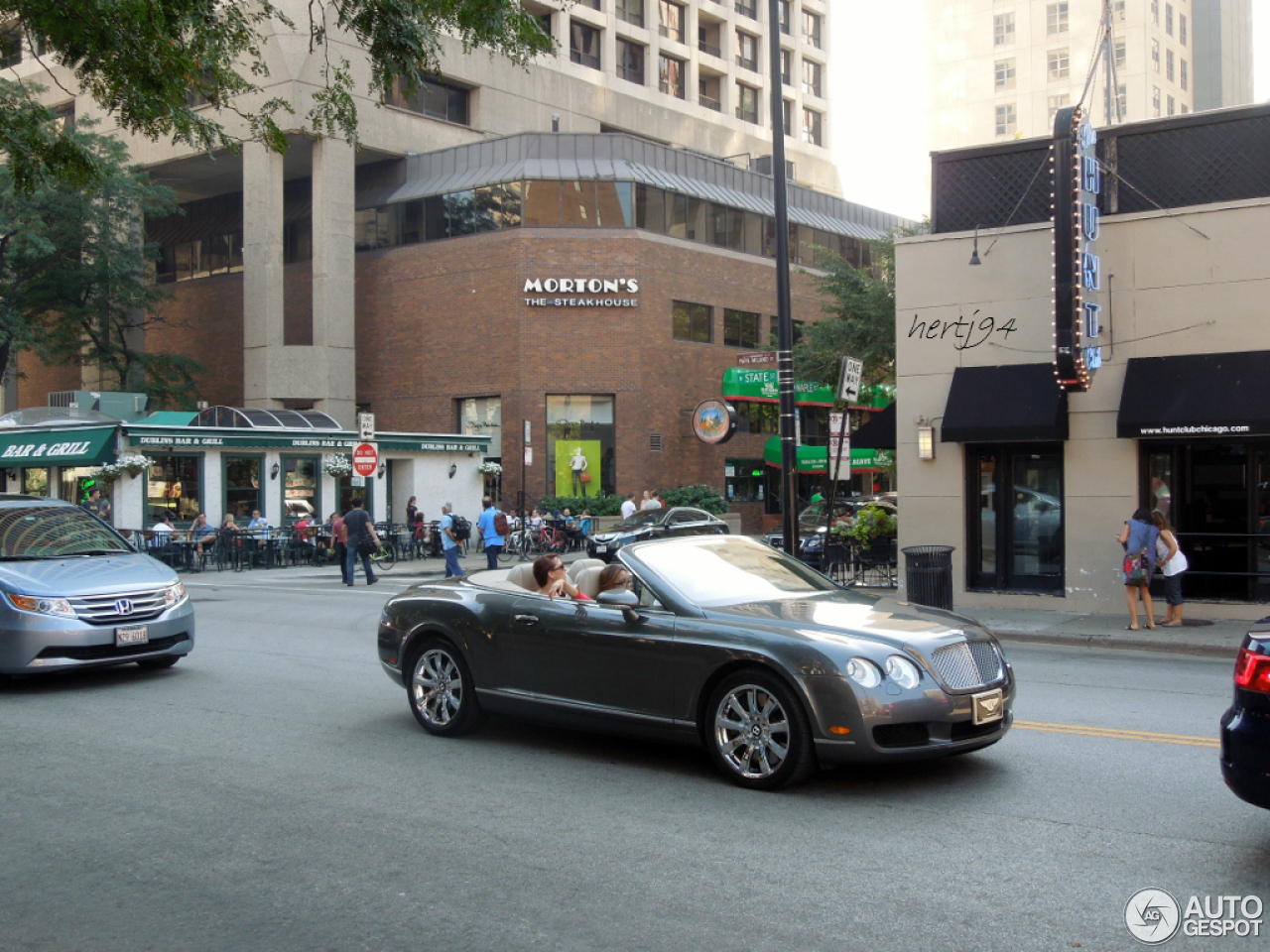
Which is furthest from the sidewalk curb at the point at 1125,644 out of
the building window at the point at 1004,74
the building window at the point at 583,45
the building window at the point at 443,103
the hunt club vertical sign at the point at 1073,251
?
the building window at the point at 1004,74

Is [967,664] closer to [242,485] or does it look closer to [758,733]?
[758,733]

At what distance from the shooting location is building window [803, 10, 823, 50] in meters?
62.6

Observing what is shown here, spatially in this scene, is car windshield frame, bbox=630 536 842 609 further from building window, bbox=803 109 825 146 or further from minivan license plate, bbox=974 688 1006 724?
building window, bbox=803 109 825 146

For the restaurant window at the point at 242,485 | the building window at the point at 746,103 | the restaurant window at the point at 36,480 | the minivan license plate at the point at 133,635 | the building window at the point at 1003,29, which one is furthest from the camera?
the building window at the point at 1003,29

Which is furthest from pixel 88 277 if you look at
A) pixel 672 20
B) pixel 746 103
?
pixel 746 103

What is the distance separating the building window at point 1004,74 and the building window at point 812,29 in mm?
20344

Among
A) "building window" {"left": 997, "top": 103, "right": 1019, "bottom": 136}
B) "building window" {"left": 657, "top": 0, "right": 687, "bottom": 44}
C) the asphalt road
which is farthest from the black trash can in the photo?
"building window" {"left": 997, "top": 103, "right": 1019, "bottom": 136}

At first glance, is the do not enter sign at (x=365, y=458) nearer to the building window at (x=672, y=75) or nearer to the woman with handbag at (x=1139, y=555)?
the woman with handbag at (x=1139, y=555)

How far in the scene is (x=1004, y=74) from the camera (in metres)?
77.8

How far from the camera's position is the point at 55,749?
7895 millimetres

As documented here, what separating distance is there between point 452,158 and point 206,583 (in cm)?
2242

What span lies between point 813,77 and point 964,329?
50.4 meters

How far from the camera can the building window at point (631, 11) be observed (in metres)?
52.0

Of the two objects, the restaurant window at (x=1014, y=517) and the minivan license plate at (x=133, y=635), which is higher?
the restaurant window at (x=1014, y=517)
